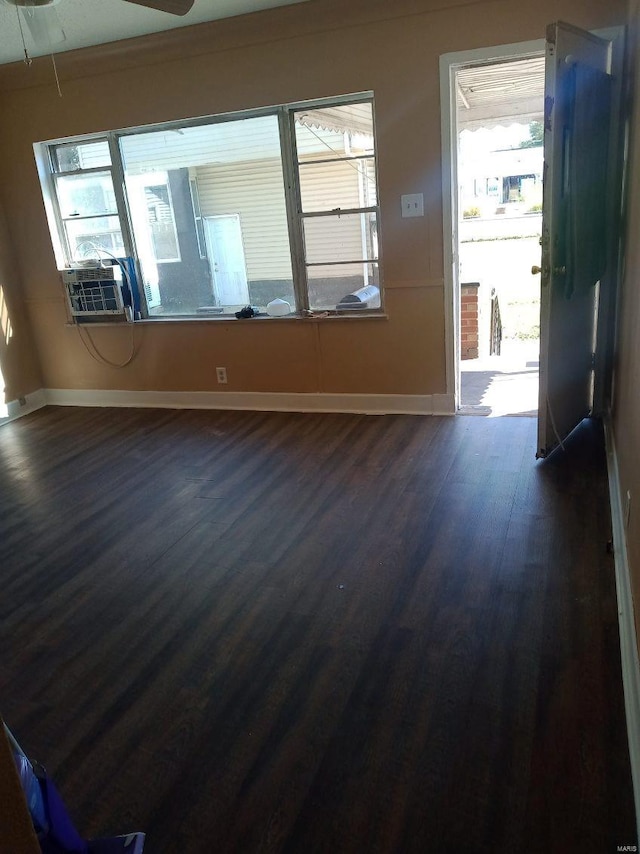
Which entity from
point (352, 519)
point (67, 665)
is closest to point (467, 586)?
point (352, 519)

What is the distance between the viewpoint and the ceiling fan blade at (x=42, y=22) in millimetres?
2877

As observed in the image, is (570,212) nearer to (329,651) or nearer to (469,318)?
(329,651)

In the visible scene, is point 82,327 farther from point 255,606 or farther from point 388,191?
point 255,606

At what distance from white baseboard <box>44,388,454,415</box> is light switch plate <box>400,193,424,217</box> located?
1219 millimetres

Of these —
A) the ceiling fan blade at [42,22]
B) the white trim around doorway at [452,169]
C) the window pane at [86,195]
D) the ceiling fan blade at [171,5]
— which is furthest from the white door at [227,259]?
the ceiling fan blade at [171,5]

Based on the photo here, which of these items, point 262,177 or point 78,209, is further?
point 78,209

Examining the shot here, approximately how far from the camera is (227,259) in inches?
178

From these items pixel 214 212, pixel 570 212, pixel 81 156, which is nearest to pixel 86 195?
pixel 81 156

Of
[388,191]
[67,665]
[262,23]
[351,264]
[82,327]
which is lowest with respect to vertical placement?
[67,665]

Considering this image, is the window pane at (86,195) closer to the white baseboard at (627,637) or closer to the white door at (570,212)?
the white door at (570,212)

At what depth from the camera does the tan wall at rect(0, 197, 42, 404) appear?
493 centimetres

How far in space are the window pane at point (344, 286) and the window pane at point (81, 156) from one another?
1.85 m

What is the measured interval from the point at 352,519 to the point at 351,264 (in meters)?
2.04

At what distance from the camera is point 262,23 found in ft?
12.6
